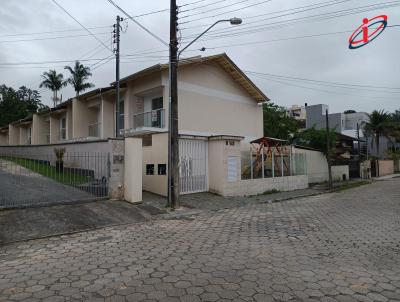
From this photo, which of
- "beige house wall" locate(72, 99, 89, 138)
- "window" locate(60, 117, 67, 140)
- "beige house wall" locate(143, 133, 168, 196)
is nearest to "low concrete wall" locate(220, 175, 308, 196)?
"beige house wall" locate(143, 133, 168, 196)

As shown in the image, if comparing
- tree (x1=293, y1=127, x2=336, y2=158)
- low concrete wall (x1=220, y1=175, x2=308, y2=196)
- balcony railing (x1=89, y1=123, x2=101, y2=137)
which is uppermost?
balcony railing (x1=89, y1=123, x2=101, y2=137)

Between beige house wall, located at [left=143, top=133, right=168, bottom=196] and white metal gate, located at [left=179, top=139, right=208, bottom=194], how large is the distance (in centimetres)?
78

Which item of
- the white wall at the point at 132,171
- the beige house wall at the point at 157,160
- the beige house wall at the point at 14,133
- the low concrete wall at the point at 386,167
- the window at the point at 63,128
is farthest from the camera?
the beige house wall at the point at 14,133

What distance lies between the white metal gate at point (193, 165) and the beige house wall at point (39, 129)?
69.4 ft

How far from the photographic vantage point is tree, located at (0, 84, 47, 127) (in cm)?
4512

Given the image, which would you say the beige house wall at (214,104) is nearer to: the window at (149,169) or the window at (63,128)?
the window at (149,169)

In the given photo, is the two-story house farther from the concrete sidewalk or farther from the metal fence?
the concrete sidewalk

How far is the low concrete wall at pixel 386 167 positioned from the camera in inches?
1341

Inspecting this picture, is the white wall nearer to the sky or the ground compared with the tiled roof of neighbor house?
nearer to the ground

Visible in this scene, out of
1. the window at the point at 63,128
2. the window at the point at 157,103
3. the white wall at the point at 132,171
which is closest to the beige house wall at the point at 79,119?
the window at the point at 63,128

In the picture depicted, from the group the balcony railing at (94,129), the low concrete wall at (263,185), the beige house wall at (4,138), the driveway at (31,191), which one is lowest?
the low concrete wall at (263,185)

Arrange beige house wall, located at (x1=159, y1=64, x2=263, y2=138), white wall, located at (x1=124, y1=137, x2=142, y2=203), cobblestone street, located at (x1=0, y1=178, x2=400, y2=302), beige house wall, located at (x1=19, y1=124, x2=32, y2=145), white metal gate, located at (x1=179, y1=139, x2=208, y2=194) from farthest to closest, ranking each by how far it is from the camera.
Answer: beige house wall, located at (x1=19, y1=124, x2=32, y2=145) → beige house wall, located at (x1=159, y1=64, x2=263, y2=138) → white metal gate, located at (x1=179, y1=139, x2=208, y2=194) → white wall, located at (x1=124, y1=137, x2=142, y2=203) → cobblestone street, located at (x1=0, y1=178, x2=400, y2=302)

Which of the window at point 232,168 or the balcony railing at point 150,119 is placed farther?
the balcony railing at point 150,119

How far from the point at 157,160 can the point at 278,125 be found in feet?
65.9
